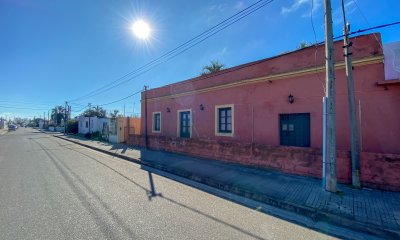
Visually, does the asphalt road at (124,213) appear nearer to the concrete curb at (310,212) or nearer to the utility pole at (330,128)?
the concrete curb at (310,212)

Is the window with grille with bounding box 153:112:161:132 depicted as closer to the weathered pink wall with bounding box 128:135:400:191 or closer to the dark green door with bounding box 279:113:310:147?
the weathered pink wall with bounding box 128:135:400:191

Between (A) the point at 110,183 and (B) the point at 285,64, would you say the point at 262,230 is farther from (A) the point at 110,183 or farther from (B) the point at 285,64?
(B) the point at 285,64

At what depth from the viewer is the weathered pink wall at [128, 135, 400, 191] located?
5508 mm

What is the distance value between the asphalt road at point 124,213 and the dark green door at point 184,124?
7.75 meters

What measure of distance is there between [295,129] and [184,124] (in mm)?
7703

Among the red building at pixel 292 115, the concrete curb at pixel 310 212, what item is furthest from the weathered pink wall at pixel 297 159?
the concrete curb at pixel 310 212

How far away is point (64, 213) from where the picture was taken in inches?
162

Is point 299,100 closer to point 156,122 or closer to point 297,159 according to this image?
point 297,159

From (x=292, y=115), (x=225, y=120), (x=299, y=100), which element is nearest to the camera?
(x=299, y=100)

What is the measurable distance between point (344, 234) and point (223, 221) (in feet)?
6.91

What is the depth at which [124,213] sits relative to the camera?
4.15m

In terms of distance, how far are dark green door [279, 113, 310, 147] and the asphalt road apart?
505 cm

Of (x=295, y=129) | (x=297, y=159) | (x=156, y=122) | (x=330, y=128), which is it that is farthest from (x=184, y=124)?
(x=330, y=128)

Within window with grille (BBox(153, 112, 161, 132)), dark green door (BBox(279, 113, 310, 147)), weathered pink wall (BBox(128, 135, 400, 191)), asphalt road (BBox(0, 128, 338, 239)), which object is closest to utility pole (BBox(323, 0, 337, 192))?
weathered pink wall (BBox(128, 135, 400, 191))
